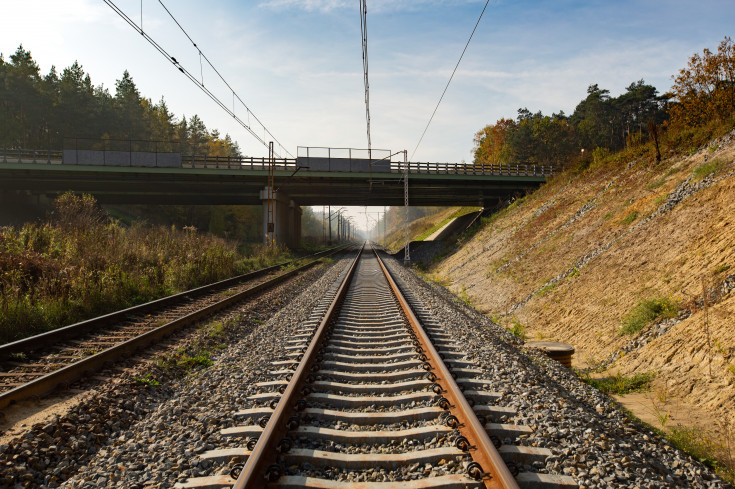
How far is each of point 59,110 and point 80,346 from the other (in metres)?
68.9

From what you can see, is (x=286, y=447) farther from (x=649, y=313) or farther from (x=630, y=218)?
(x=630, y=218)

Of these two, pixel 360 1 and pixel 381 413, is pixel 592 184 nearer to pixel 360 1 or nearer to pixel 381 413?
pixel 360 1

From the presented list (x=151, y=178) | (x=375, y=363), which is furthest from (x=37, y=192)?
(x=375, y=363)

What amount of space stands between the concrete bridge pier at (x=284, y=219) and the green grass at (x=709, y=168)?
27.4 meters

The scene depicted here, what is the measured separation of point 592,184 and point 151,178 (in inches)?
1295

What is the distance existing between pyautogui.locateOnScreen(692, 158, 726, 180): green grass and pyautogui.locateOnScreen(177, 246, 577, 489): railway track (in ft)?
29.8

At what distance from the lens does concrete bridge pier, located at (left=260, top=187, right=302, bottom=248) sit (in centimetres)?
3588

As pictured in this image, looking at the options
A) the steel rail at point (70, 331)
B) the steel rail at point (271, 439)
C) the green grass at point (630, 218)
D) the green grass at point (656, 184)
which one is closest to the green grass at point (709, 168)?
the green grass at point (656, 184)

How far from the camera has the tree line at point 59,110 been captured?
53812mm

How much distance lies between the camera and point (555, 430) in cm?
366

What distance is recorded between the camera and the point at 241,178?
113ft

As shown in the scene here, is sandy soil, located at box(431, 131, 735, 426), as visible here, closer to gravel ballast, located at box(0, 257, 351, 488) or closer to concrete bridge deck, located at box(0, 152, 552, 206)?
gravel ballast, located at box(0, 257, 351, 488)

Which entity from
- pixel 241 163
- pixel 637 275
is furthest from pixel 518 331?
pixel 241 163

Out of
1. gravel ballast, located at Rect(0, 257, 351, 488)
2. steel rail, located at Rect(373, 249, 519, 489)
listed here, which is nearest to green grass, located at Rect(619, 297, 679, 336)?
steel rail, located at Rect(373, 249, 519, 489)
